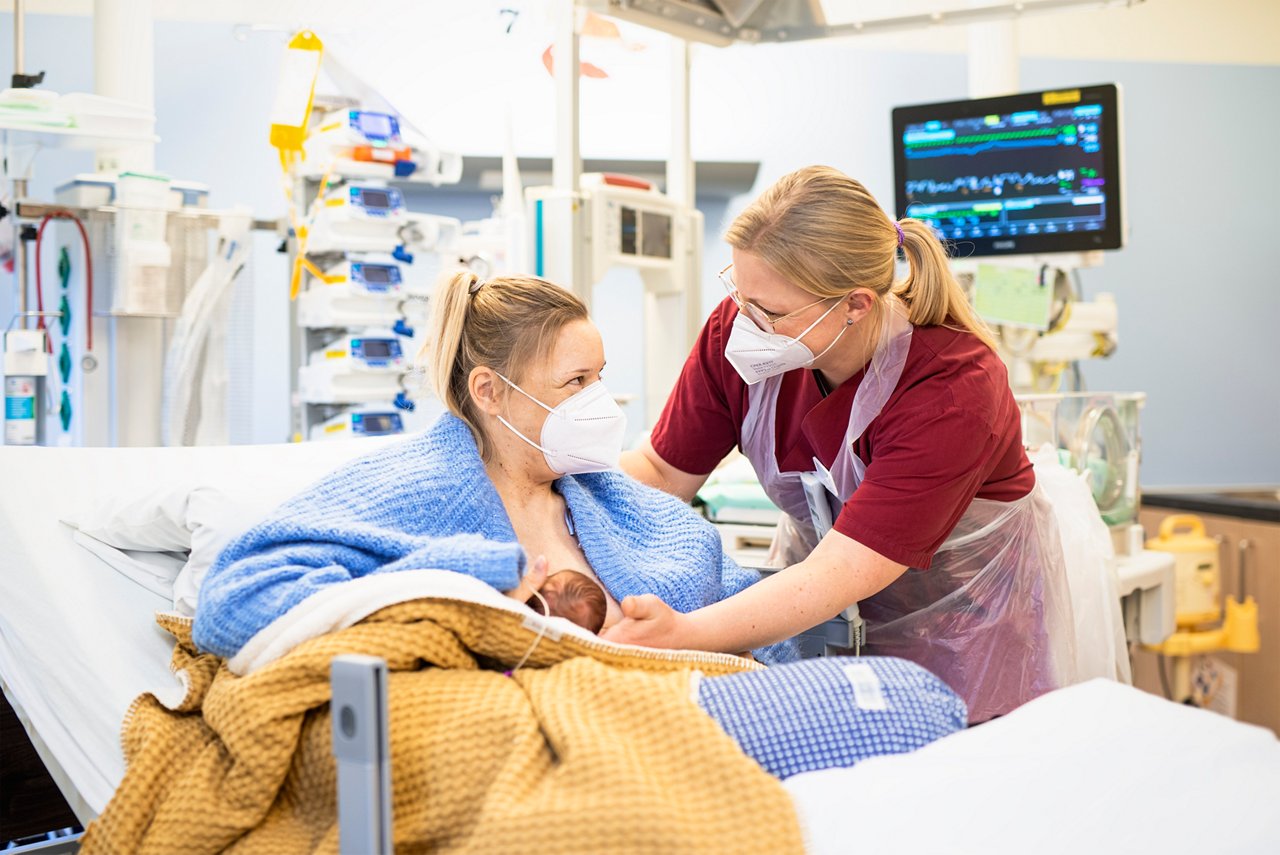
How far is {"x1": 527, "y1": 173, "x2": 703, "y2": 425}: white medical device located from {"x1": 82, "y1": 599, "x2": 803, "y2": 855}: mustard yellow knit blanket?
6.14 ft

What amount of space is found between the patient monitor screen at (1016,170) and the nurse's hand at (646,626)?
6.91 ft

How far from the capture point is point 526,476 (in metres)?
1.91

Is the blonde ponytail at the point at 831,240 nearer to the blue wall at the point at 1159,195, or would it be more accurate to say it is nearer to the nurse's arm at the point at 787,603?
the nurse's arm at the point at 787,603

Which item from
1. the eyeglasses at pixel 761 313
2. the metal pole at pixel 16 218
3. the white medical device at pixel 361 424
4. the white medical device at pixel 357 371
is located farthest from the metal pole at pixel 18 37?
the eyeglasses at pixel 761 313

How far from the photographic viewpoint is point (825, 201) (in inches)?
70.2

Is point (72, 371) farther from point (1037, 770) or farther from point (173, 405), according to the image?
point (1037, 770)

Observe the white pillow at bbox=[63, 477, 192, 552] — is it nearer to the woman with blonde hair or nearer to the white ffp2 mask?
the woman with blonde hair

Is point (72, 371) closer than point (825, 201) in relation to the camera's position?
No

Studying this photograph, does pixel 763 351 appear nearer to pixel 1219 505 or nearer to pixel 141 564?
pixel 141 564

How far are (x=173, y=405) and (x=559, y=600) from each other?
252 cm

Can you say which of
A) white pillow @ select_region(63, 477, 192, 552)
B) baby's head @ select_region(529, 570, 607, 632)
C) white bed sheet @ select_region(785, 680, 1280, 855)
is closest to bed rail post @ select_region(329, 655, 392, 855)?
white bed sheet @ select_region(785, 680, 1280, 855)

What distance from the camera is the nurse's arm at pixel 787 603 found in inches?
63.7

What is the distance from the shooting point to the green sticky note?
3447 millimetres

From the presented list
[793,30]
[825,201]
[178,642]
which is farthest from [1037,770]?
[793,30]
